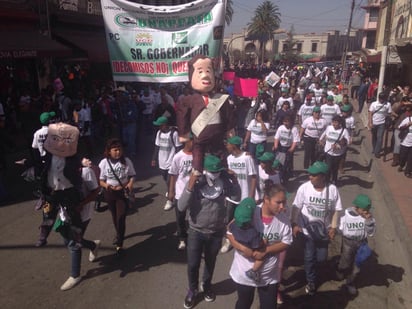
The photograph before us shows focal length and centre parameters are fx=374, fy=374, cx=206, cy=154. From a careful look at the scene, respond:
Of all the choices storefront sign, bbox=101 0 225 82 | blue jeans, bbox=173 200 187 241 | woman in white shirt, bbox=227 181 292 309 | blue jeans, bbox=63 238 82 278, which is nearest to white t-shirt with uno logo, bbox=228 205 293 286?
woman in white shirt, bbox=227 181 292 309

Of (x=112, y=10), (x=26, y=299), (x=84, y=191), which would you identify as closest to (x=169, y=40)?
(x=112, y=10)

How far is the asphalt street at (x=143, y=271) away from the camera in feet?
14.5

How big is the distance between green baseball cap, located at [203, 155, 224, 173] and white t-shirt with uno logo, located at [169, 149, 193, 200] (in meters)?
1.35

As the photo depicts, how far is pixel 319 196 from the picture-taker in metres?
4.34

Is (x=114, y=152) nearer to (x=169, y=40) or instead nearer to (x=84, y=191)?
(x=84, y=191)

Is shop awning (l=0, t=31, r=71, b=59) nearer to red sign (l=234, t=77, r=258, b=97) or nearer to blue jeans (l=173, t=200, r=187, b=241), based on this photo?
red sign (l=234, t=77, r=258, b=97)

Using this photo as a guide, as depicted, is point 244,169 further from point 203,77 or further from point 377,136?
point 377,136

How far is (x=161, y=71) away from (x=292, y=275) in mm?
3288

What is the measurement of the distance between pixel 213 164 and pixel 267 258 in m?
1.04

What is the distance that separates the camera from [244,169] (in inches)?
207

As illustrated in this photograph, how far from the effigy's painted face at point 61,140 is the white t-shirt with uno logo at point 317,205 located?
2758 millimetres

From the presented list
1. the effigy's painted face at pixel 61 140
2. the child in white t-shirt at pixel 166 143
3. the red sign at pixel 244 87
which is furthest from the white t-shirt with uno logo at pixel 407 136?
the effigy's painted face at pixel 61 140

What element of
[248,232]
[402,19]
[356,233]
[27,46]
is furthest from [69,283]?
[402,19]

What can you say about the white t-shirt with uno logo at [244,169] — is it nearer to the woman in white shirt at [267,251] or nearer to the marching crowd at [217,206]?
the marching crowd at [217,206]
